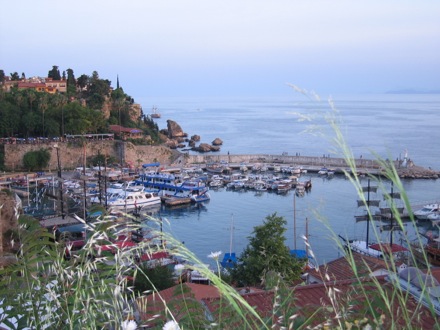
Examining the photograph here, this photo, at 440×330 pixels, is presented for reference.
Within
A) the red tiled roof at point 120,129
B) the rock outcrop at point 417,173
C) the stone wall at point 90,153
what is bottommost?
the rock outcrop at point 417,173

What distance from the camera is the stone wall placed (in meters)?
29.8

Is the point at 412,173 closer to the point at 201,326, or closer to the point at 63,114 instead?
the point at 63,114

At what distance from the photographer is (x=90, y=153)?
32.1 meters

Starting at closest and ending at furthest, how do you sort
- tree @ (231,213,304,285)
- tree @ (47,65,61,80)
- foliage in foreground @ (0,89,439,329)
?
foliage in foreground @ (0,89,439,329)
tree @ (231,213,304,285)
tree @ (47,65,61,80)

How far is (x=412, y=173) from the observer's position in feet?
109

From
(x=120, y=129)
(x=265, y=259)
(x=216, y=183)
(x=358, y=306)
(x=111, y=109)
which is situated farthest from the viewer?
(x=111, y=109)

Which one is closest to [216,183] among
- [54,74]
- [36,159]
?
[36,159]

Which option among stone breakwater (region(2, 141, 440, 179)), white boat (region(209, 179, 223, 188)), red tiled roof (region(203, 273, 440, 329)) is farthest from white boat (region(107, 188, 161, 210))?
red tiled roof (region(203, 273, 440, 329))

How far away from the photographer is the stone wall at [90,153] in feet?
97.8

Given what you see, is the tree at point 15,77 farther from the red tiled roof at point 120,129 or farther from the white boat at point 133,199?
the white boat at point 133,199

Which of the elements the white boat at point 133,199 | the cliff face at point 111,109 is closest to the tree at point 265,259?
the white boat at point 133,199

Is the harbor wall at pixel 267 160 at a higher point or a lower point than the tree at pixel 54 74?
lower

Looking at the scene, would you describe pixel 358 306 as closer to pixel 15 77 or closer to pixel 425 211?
pixel 425 211

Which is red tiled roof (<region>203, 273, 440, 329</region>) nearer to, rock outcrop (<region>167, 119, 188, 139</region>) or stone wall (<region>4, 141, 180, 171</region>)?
stone wall (<region>4, 141, 180, 171</region>)
